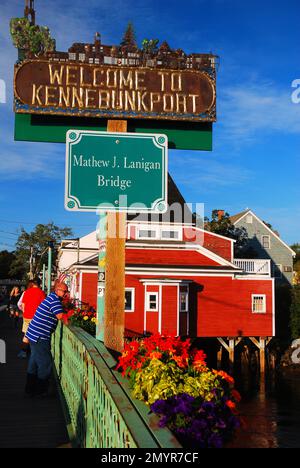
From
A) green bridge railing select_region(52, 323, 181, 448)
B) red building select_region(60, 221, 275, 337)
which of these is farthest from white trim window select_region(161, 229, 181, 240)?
green bridge railing select_region(52, 323, 181, 448)

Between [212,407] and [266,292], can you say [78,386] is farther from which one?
[266,292]

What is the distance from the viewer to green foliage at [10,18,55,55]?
6.88 metres

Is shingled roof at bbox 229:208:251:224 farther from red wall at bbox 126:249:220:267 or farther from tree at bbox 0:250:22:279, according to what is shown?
tree at bbox 0:250:22:279

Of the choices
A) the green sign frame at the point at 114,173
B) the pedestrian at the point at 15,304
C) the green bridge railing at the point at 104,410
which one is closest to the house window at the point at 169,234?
the pedestrian at the point at 15,304

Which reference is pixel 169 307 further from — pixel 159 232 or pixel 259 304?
pixel 259 304

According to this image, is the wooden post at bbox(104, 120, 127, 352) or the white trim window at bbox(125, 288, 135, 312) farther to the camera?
the white trim window at bbox(125, 288, 135, 312)

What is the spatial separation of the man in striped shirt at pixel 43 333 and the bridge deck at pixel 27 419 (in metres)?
0.38

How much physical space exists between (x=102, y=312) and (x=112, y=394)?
3.20 m

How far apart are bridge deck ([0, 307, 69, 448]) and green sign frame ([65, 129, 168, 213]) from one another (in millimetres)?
2569

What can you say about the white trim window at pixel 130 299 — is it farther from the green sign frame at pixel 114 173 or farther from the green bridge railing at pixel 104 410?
the green sign frame at pixel 114 173

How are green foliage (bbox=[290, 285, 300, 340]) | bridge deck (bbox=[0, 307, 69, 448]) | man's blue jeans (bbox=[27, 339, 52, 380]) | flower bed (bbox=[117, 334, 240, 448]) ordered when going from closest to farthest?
flower bed (bbox=[117, 334, 240, 448]), bridge deck (bbox=[0, 307, 69, 448]), man's blue jeans (bbox=[27, 339, 52, 380]), green foliage (bbox=[290, 285, 300, 340])

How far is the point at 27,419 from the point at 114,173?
3.30m

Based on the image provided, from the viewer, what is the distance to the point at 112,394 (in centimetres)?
325
